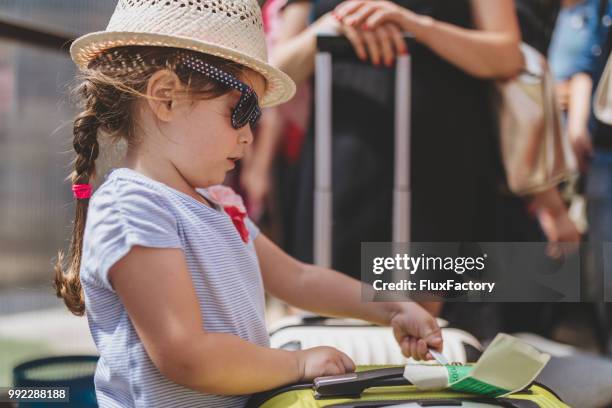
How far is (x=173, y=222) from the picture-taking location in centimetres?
123

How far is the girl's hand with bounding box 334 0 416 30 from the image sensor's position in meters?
2.03

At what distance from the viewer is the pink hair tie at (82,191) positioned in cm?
139

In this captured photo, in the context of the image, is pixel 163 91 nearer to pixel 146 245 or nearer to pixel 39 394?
pixel 146 245

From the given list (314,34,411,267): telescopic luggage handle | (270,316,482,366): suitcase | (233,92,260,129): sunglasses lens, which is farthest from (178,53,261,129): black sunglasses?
(314,34,411,267): telescopic luggage handle

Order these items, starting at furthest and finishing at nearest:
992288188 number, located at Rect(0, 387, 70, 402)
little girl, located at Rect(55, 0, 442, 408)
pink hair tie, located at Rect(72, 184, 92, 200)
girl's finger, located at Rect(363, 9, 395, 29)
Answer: girl's finger, located at Rect(363, 9, 395, 29)
992288188 number, located at Rect(0, 387, 70, 402)
pink hair tie, located at Rect(72, 184, 92, 200)
little girl, located at Rect(55, 0, 442, 408)

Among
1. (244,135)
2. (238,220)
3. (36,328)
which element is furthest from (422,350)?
(36,328)

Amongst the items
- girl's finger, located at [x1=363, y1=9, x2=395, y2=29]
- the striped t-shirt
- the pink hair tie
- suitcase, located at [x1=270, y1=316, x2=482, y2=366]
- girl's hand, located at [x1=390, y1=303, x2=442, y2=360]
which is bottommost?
suitcase, located at [x1=270, y1=316, x2=482, y2=366]

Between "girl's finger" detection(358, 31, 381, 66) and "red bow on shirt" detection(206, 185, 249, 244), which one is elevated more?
"girl's finger" detection(358, 31, 381, 66)

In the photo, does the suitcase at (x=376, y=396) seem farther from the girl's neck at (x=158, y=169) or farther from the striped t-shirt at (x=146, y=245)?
the girl's neck at (x=158, y=169)

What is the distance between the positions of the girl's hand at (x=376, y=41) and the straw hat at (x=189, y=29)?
2.43ft

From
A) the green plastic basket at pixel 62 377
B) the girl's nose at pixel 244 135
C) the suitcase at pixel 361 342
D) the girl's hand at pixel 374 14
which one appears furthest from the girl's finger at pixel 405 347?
the girl's hand at pixel 374 14

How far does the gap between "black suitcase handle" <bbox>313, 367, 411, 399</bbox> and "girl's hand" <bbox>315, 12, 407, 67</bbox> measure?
1.09 meters

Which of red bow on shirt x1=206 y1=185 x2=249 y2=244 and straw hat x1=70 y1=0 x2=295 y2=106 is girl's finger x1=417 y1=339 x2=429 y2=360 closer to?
red bow on shirt x1=206 y1=185 x2=249 y2=244

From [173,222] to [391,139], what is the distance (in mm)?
1033
